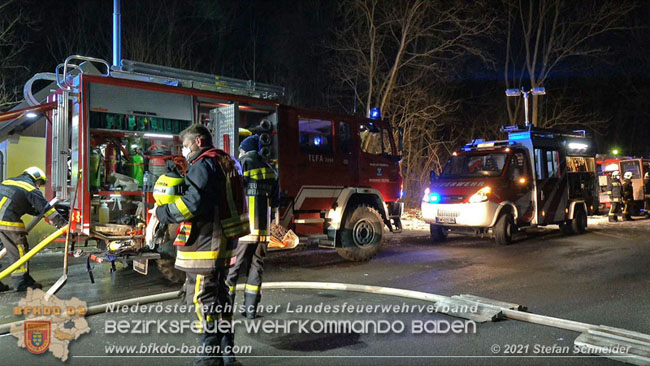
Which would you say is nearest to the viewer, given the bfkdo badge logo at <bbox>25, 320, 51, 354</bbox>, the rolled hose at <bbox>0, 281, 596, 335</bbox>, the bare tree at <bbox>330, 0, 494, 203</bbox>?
the bfkdo badge logo at <bbox>25, 320, 51, 354</bbox>

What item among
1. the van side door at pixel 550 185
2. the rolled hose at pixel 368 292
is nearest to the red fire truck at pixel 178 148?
the rolled hose at pixel 368 292

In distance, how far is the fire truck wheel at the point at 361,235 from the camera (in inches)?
324

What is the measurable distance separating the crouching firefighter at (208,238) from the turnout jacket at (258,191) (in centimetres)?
138

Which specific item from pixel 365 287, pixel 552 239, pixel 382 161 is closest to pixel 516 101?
pixel 552 239

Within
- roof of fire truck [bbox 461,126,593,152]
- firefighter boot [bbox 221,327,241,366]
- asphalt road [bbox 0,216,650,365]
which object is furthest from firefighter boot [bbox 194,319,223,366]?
→ roof of fire truck [bbox 461,126,593,152]

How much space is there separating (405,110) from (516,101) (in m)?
10.7

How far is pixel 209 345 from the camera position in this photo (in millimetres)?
3469

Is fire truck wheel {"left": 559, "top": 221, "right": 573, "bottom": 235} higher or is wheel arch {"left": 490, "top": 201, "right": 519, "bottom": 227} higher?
wheel arch {"left": 490, "top": 201, "right": 519, "bottom": 227}

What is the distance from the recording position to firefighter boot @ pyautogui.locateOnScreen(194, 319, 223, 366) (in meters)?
3.46

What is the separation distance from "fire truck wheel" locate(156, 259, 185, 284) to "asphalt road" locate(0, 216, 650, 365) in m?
0.15

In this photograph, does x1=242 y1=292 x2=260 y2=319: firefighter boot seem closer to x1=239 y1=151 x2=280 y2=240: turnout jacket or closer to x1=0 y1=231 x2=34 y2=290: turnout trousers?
x1=239 y1=151 x2=280 y2=240: turnout jacket

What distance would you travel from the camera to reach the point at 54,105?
6.24 metres

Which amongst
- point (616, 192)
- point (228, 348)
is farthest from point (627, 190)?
point (228, 348)

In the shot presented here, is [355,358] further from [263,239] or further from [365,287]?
[365,287]
